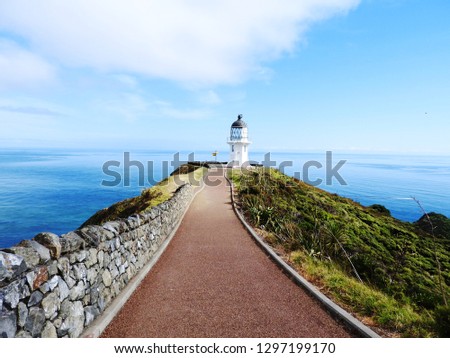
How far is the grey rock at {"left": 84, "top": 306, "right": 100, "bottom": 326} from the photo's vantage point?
4.50m

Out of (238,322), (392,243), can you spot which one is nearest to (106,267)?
(238,322)

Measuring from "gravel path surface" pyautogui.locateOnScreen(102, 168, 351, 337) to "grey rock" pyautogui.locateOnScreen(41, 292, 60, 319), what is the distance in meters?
1.16

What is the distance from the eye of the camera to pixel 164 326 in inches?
188

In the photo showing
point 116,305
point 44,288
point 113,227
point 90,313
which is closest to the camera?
point 44,288

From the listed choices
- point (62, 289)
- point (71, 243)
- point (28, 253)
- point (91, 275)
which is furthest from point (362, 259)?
point (28, 253)

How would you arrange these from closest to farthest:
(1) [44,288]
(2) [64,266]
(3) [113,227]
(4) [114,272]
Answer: (1) [44,288]
(2) [64,266]
(4) [114,272]
(3) [113,227]

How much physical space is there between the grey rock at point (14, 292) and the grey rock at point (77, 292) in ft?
3.06

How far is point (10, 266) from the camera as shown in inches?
122

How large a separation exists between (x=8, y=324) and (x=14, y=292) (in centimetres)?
30

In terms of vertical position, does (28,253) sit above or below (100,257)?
above

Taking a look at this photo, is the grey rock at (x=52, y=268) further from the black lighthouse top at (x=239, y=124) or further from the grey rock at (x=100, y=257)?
the black lighthouse top at (x=239, y=124)

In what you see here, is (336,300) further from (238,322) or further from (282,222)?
(282,222)

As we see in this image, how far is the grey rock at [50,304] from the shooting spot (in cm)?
357

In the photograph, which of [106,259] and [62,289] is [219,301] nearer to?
[106,259]
